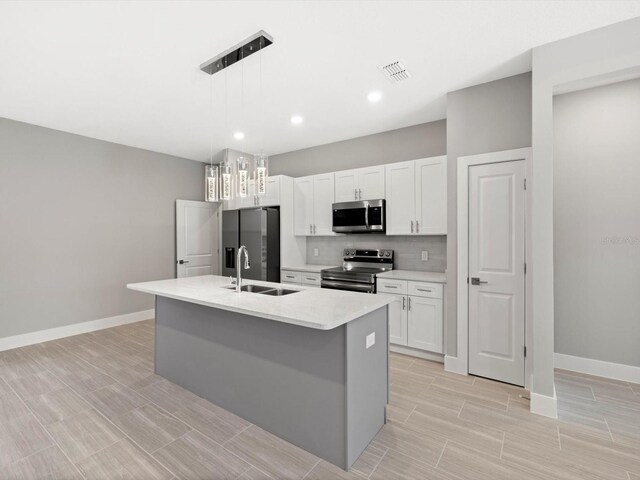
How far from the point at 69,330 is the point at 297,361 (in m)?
4.11

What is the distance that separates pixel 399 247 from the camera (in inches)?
172

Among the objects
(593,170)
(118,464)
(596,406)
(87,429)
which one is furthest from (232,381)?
(593,170)

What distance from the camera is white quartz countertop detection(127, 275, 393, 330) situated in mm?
1791

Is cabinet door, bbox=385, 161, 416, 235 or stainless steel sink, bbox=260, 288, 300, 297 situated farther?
cabinet door, bbox=385, 161, 416, 235

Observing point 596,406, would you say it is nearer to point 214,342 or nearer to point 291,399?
point 291,399

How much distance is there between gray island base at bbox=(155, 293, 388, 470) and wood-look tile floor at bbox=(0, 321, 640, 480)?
4.3 inches

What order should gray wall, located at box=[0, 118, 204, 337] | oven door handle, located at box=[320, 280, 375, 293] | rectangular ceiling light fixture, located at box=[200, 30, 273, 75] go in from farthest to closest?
gray wall, located at box=[0, 118, 204, 337], oven door handle, located at box=[320, 280, 375, 293], rectangular ceiling light fixture, located at box=[200, 30, 273, 75]

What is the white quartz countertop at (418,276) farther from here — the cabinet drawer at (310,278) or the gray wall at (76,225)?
the gray wall at (76,225)

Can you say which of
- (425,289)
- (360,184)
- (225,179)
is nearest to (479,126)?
(360,184)

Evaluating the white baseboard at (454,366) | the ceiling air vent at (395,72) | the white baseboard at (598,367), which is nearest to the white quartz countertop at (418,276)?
the white baseboard at (454,366)

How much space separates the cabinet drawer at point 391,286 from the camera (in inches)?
143

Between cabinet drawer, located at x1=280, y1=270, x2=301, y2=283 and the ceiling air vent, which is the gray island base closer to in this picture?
cabinet drawer, located at x1=280, y1=270, x2=301, y2=283

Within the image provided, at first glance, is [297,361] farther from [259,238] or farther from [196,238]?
[196,238]

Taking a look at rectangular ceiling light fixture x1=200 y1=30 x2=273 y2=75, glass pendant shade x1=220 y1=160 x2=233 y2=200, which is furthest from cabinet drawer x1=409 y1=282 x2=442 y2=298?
rectangular ceiling light fixture x1=200 y1=30 x2=273 y2=75
